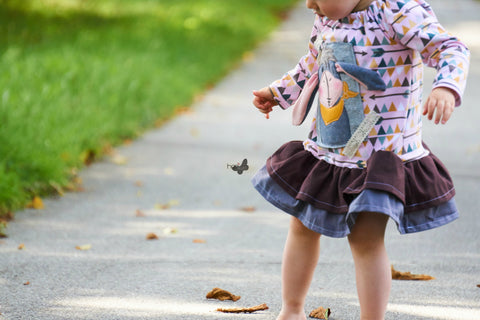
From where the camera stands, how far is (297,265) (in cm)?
270

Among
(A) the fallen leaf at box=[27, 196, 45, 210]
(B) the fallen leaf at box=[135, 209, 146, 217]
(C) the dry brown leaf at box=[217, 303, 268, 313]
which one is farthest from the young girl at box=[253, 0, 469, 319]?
(A) the fallen leaf at box=[27, 196, 45, 210]

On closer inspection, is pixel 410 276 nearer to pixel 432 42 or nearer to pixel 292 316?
pixel 292 316

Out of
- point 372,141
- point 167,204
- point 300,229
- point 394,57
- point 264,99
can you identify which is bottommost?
point 167,204

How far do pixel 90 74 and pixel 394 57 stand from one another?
529cm

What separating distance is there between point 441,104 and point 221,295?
1.36m

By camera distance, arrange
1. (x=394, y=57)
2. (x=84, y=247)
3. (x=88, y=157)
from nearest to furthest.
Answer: (x=394, y=57) < (x=84, y=247) < (x=88, y=157)

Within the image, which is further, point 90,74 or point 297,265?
point 90,74

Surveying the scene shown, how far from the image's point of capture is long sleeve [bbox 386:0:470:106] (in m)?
2.29

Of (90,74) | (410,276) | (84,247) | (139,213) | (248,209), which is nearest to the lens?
(410,276)

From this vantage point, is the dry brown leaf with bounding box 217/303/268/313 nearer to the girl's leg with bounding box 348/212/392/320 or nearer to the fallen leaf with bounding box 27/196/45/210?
the girl's leg with bounding box 348/212/392/320

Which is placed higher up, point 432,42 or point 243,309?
point 432,42

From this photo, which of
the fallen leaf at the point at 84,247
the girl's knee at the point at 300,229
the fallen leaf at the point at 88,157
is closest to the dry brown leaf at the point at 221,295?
the girl's knee at the point at 300,229

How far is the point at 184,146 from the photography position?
6.46 m

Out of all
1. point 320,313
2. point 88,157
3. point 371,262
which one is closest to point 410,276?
point 320,313
